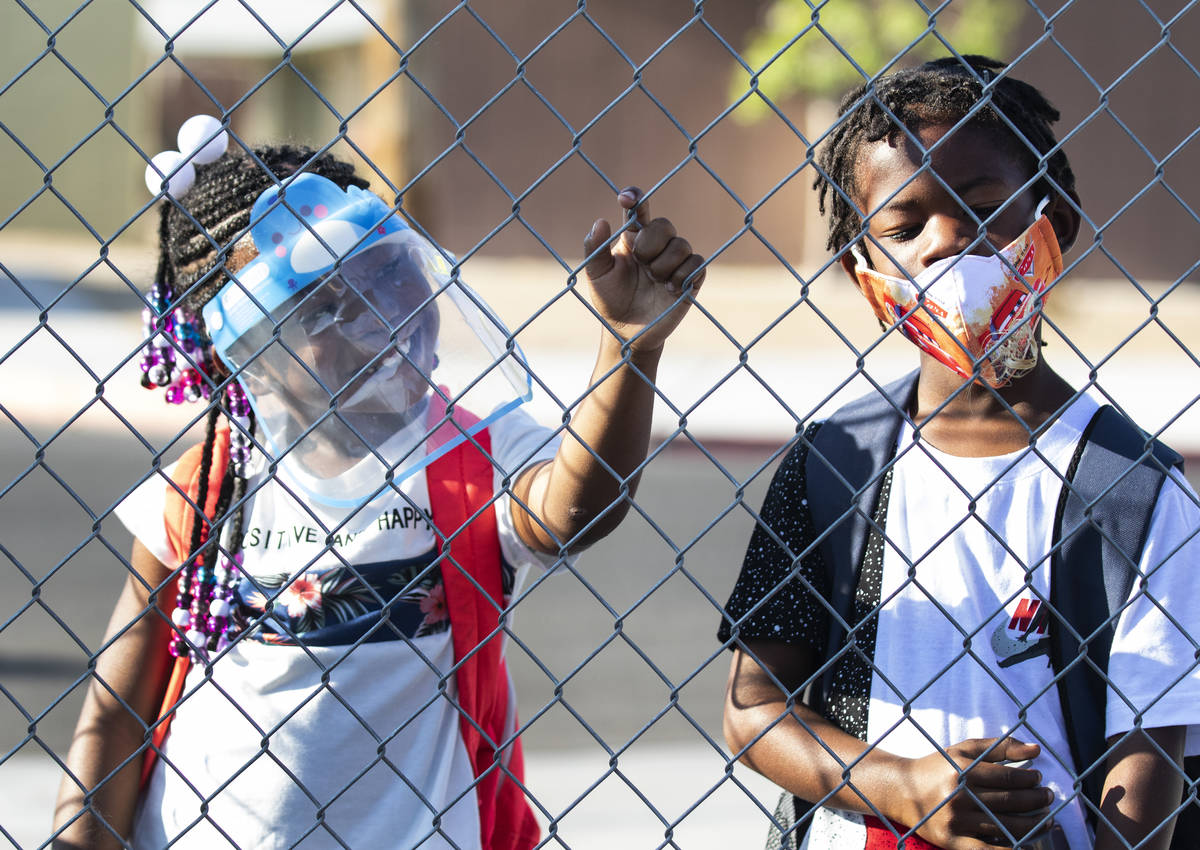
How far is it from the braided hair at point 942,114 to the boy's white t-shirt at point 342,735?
0.70m

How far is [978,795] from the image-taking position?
160cm

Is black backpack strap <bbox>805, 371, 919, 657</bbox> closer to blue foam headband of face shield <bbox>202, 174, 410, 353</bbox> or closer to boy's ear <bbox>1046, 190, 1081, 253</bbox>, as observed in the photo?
boy's ear <bbox>1046, 190, 1081, 253</bbox>

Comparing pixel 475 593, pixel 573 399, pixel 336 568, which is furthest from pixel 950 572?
pixel 573 399

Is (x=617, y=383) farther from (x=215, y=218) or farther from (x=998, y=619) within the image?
(x=215, y=218)

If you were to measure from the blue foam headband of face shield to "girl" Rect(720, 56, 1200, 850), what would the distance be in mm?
713

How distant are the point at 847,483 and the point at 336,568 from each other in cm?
78

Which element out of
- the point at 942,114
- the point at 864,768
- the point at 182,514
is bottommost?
the point at 864,768

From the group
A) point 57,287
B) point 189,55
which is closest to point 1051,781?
point 57,287

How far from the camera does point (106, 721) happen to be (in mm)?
1914

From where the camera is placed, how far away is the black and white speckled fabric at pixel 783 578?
184cm

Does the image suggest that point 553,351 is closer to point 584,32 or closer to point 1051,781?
point 584,32

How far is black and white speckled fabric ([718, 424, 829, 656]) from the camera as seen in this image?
6.02 feet

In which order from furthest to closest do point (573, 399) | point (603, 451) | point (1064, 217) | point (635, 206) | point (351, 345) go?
point (573, 399)
point (1064, 217)
point (351, 345)
point (603, 451)
point (635, 206)

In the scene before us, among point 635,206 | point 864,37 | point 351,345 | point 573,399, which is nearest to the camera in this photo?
point 635,206
